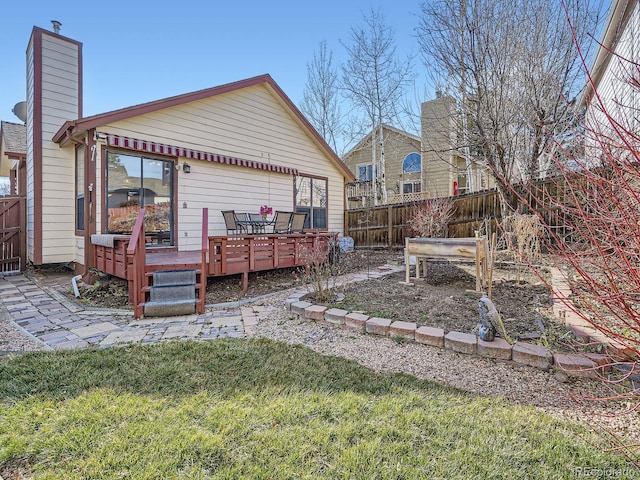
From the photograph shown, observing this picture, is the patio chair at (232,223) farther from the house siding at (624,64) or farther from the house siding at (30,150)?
Result: the house siding at (624,64)

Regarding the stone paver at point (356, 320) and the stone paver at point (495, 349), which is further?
the stone paver at point (356, 320)

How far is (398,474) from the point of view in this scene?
1.67 meters

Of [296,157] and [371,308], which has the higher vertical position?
[296,157]

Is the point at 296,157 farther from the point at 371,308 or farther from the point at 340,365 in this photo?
the point at 340,365

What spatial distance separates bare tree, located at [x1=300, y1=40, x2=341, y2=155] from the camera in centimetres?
1878

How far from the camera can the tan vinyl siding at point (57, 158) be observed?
277 inches

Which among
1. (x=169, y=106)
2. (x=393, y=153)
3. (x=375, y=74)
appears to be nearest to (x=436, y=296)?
(x=169, y=106)

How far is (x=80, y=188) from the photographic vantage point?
7.12 m

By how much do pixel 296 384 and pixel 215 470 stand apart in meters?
0.96

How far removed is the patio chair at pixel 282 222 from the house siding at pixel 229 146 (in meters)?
1.27

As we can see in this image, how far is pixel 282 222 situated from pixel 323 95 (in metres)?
14.0

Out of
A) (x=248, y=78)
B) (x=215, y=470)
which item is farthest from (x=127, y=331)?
(x=248, y=78)

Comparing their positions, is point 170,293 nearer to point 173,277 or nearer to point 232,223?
point 173,277

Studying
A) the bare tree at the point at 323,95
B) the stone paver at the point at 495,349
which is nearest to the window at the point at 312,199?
the stone paver at the point at 495,349
